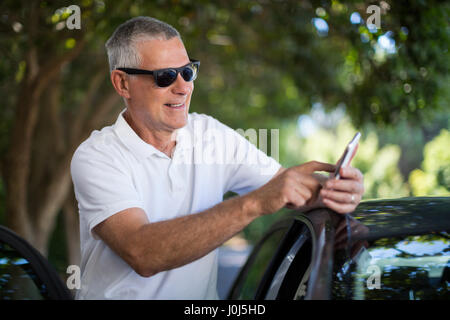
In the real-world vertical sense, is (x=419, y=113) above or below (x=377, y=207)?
above

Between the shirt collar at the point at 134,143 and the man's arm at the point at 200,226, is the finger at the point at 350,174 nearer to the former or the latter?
the man's arm at the point at 200,226

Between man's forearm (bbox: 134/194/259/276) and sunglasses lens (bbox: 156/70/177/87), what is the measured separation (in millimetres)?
645

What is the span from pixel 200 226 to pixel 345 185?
53 cm

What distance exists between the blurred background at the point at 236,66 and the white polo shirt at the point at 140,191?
2.56 metres

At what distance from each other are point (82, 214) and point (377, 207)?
1.22 metres

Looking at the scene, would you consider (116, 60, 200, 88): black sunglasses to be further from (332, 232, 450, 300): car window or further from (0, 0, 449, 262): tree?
(0, 0, 449, 262): tree

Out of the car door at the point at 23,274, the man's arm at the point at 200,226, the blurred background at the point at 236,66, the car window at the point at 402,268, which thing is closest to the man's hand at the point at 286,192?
the man's arm at the point at 200,226

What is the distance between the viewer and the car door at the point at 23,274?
2.34 m

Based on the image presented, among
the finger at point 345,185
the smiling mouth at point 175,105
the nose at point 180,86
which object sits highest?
the nose at point 180,86

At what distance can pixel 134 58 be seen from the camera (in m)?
2.33

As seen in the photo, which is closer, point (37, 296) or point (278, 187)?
point (278, 187)

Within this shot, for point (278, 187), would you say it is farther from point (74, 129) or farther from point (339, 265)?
point (74, 129)
